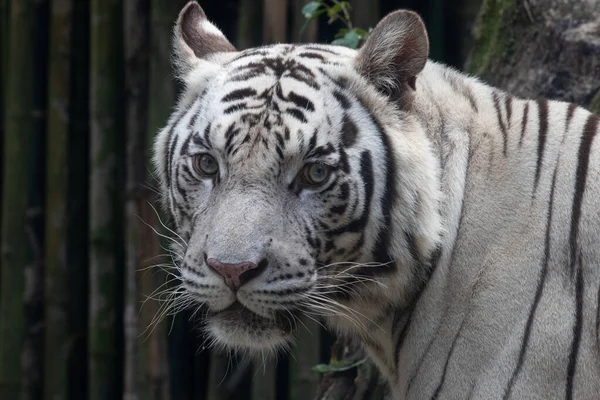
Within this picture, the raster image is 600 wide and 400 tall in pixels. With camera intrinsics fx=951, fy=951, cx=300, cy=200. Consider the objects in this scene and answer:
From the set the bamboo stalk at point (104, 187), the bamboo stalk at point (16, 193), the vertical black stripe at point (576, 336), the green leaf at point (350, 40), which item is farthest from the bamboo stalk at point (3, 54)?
the vertical black stripe at point (576, 336)

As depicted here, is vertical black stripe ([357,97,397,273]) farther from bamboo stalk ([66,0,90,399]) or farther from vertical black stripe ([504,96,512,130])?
bamboo stalk ([66,0,90,399])

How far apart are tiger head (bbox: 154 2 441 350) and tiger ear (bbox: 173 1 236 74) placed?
0.20m

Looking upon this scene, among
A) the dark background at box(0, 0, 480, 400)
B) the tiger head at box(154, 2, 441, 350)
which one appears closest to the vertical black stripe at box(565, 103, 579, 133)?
the tiger head at box(154, 2, 441, 350)

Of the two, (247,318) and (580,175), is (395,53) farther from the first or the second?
(247,318)

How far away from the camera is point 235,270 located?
2.12m

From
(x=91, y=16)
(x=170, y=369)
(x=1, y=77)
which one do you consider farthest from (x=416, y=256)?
(x=1, y=77)

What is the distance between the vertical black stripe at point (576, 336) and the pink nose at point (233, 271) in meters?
0.72

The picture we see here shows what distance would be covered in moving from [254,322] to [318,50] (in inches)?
28.7

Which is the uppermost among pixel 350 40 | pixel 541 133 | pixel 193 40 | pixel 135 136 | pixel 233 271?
pixel 350 40

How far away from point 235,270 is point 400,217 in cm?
43

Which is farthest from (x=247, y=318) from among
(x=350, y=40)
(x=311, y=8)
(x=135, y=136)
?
(x=135, y=136)

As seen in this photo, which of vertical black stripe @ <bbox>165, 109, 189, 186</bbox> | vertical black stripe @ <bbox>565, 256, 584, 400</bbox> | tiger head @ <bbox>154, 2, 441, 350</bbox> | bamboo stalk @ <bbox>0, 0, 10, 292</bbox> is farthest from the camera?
bamboo stalk @ <bbox>0, 0, 10, 292</bbox>

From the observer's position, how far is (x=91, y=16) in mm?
4617

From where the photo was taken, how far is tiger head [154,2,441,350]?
218 cm
